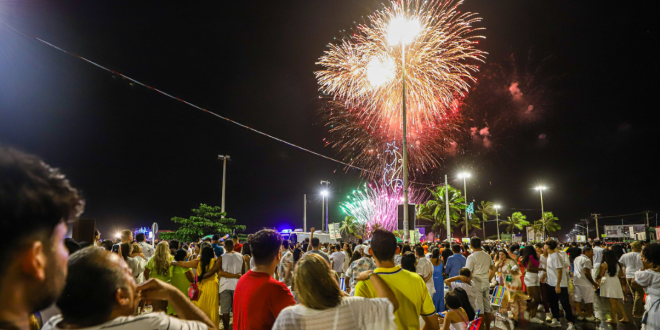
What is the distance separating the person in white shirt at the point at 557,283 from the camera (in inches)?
352

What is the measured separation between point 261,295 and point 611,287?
9891mm

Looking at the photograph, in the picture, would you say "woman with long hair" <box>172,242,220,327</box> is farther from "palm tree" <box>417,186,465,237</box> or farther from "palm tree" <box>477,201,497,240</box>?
"palm tree" <box>477,201,497,240</box>

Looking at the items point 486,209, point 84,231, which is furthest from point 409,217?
point 486,209

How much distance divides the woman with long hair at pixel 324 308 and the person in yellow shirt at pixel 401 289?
80 centimetres

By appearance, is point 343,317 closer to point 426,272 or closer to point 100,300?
point 100,300

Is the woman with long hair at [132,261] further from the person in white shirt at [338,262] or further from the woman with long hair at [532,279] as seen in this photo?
the woman with long hair at [532,279]

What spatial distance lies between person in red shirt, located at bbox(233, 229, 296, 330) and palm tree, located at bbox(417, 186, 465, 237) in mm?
48908

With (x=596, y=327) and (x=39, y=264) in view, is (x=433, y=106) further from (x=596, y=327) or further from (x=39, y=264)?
(x=39, y=264)

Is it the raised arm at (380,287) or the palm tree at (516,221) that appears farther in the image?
the palm tree at (516,221)

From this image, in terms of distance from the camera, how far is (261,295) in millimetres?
2900

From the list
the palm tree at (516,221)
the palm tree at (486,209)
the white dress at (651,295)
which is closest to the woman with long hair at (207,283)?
the white dress at (651,295)

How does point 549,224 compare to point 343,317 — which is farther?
point 549,224

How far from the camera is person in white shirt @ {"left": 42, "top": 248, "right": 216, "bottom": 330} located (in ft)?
5.16

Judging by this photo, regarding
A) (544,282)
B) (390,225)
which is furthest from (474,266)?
(390,225)
